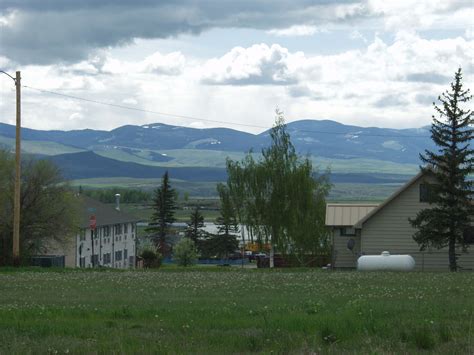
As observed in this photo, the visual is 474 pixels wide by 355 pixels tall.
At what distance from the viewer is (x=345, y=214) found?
6278cm

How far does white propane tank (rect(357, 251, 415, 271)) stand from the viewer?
4508cm

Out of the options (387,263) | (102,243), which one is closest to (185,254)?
(102,243)

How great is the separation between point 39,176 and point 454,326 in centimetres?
5306

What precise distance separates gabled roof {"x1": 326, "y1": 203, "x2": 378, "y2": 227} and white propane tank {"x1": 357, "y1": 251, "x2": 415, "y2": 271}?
50.2 feet

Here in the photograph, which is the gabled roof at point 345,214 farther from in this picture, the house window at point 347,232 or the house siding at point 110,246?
the house siding at point 110,246

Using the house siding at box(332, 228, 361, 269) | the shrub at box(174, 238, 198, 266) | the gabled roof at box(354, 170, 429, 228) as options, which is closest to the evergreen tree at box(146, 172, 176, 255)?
the shrub at box(174, 238, 198, 266)

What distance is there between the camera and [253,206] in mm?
80000

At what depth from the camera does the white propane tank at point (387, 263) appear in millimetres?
45075

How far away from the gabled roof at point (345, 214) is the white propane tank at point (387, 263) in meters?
15.3

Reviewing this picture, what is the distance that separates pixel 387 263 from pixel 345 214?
17.2 m

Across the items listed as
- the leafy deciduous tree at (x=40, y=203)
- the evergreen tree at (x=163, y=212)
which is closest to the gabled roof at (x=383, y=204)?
the leafy deciduous tree at (x=40, y=203)

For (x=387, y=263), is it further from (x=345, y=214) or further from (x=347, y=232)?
(x=345, y=214)

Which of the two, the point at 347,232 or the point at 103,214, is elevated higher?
the point at 103,214

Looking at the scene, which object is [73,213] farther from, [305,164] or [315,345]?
[315,345]
